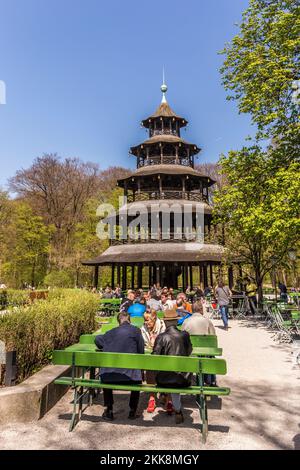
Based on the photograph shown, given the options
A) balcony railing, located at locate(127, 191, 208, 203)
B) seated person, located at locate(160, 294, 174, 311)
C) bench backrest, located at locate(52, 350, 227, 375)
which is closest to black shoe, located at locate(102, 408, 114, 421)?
bench backrest, located at locate(52, 350, 227, 375)

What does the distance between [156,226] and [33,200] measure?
21.4 meters

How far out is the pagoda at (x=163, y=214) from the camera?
82.0 ft

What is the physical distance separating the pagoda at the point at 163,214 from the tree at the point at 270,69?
30.3 feet

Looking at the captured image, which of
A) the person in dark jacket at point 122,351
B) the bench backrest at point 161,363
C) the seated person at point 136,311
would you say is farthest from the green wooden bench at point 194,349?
the seated person at point 136,311

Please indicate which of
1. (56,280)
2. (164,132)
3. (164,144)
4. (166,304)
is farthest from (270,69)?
(56,280)

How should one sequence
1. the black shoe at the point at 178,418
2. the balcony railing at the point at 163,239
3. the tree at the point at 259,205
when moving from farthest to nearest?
the balcony railing at the point at 163,239 → the tree at the point at 259,205 → the black shoe at the point at 178,418

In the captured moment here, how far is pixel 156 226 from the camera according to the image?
Answer: 28.7 meters

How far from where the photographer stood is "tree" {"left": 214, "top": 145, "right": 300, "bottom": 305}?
11383 millimetres

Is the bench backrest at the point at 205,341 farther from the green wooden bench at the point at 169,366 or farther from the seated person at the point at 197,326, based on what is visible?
the green wooden bench at the point at 169,366

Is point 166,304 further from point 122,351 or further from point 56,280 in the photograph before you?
point 56,280

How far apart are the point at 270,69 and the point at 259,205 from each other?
5.89 m

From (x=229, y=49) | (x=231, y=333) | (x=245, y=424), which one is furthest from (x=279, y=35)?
(x=245, y=424)

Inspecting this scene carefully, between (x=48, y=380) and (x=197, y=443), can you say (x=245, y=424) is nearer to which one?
(x=197, y=443)

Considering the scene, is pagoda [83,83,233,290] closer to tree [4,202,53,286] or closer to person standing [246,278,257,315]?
person standing [246,278,257,315]
